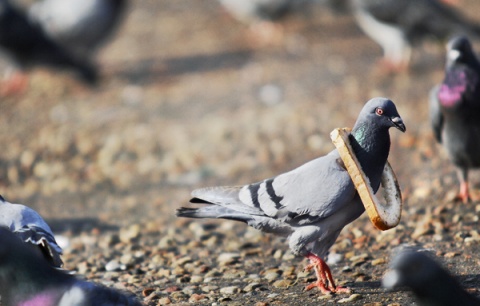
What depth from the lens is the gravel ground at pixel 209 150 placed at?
16.6 ft

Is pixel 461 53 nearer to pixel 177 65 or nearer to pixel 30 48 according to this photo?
pixel 177 65

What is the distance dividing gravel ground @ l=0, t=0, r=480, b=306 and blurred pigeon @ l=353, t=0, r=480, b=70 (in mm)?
288

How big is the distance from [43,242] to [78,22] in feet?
25.0

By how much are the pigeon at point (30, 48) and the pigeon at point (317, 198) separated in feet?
21.4

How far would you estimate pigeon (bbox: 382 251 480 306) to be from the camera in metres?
3.37

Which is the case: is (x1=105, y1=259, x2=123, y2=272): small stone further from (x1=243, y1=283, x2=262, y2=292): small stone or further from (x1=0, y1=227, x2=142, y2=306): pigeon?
(x1=0, y1=227, x2=142, y2=306): pigeon

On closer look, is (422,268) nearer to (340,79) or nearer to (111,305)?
(111,305)

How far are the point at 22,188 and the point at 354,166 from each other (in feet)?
14.8

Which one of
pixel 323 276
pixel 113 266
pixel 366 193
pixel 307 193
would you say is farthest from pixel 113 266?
pixel 366 193

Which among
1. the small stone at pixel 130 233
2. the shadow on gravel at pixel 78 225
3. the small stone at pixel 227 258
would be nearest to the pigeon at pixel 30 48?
the shadow on gravel at pixel 78 225

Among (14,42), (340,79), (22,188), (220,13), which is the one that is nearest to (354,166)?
(22,188)

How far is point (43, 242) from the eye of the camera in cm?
411

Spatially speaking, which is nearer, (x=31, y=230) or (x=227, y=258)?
(x=31, y=230)

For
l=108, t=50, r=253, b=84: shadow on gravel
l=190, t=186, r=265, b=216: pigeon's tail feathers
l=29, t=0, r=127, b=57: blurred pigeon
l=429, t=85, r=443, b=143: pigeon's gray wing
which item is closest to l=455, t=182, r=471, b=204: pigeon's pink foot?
l=429, t=85, r=443, b=143: pigeon's gray wing
